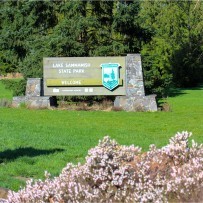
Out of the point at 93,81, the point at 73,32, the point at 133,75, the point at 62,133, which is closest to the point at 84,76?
the point at 93,81

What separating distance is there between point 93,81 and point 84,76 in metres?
0.44

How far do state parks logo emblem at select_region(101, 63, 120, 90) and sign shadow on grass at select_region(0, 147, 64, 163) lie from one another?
1133 centimetres

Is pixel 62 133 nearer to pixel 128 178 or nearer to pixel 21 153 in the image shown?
pixel 21 153

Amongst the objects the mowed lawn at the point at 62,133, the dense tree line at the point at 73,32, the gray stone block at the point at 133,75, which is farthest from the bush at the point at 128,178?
the dense tree line at the point at 73,32

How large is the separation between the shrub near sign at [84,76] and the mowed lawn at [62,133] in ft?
5.67

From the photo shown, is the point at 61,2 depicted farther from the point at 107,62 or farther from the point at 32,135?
the point at 32,135

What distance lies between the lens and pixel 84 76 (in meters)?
22.1

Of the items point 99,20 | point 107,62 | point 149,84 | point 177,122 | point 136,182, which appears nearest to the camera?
point 136,182

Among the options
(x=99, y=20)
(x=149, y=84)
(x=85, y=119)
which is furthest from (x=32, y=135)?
(x=99, y=20)

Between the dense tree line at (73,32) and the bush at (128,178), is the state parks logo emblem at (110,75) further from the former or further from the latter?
the bush at (128,178)

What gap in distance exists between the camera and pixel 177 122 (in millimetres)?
16875

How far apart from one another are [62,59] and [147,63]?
7.93m

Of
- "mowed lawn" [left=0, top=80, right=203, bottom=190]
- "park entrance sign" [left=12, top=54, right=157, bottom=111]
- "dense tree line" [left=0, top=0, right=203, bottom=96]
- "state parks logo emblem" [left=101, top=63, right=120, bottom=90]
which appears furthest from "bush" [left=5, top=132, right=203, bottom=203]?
"dense tree line" [left=0, top=0, right=203, bottom=96]

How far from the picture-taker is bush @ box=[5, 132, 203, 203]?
438cm
